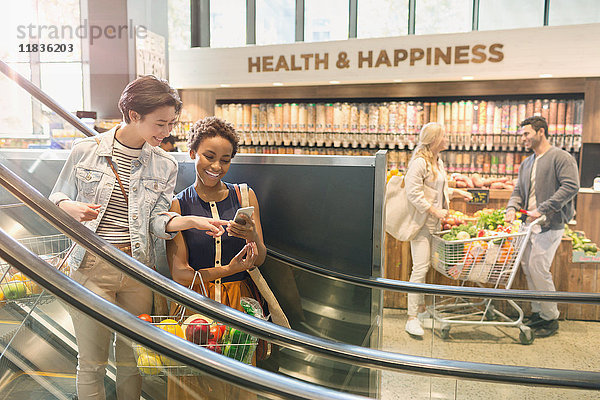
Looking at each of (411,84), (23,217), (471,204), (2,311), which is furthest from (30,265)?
(411,84)

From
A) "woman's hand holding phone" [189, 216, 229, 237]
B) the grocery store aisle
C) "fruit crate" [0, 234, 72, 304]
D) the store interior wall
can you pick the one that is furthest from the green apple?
the store interior wall

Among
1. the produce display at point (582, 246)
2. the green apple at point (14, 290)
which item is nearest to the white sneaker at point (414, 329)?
the green apple at point (14, 290)

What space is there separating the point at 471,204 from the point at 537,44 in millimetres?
2320

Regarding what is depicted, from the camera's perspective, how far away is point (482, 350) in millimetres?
3494

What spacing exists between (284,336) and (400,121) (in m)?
5.78

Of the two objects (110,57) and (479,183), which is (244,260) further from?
(110,57)

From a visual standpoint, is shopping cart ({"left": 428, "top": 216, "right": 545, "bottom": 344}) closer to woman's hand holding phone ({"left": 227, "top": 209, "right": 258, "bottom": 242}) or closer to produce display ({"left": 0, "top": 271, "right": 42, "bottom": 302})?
woman's hand holding phone ({"left": 227, "top": 209, "right": 258, "bottom": 242})

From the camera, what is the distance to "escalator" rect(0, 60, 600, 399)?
141cm

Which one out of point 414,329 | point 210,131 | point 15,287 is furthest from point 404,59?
point 15,287

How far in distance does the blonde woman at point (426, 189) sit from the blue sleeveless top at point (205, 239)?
234 centimetres

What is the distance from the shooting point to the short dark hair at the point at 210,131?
7.32ft

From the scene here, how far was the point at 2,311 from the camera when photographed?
158 cm

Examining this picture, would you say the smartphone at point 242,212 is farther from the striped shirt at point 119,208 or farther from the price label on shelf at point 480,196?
the price label on shelf at point 480,196

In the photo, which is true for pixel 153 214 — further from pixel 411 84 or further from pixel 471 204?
pixel 411 84
